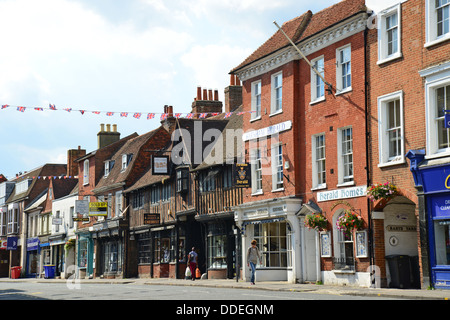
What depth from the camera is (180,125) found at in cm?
3762

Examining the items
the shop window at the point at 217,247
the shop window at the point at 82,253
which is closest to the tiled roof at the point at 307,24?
the shop window at the point at 217,247

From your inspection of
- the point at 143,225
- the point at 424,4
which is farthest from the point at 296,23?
the point at 143,225

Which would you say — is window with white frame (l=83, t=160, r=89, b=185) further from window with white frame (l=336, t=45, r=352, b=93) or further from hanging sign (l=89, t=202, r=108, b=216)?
window with white frame (l=336, t=45, r=352, b=93)

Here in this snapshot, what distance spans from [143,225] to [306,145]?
18.5 meters

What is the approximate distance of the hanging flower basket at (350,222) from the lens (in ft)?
75.5

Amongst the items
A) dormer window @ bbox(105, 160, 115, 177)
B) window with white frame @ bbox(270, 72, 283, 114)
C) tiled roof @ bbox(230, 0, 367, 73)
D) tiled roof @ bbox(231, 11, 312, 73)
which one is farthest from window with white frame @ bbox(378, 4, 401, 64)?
dormer window @ bbox(105, 160, 115, 177)

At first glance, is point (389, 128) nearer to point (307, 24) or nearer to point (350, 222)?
point (350, 222)

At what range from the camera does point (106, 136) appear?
179 feet

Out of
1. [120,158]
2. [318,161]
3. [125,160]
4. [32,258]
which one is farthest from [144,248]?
[32,258]

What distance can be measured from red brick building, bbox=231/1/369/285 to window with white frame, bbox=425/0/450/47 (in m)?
3.02

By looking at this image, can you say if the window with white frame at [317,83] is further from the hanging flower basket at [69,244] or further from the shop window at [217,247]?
the hanging flower basket at [69,244]

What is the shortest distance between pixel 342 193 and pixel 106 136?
110ft

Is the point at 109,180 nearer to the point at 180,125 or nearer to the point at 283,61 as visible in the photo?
the point at 180,125

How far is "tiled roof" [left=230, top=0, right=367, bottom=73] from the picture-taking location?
24984 millimetres
